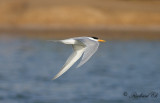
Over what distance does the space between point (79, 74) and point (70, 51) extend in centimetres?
706

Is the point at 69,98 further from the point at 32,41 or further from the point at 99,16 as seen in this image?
the point at 99,16

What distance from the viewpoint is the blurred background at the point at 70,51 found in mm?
16844

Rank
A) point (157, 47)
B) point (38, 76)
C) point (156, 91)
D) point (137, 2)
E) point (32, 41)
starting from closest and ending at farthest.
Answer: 1. point (156, 91)
2. point (38, 76)
3. point (157, 47)
4. point (32, 41)
5. point (137, 2)

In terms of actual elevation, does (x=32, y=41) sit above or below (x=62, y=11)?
below

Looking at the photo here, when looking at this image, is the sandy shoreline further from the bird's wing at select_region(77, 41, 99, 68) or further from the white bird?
the bird's wing at select_region(77, 41, 99, 68)

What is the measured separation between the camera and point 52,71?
20.7 m

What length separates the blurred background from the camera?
16844mm

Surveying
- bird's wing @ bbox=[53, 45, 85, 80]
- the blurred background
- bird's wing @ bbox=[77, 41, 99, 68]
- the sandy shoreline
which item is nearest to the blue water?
the blurred background

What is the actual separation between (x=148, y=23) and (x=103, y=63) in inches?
444

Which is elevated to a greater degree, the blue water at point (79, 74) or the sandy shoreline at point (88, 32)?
the sandy shoreline at point (88, 32)

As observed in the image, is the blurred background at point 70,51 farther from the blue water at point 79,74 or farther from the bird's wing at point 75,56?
the bird's wing at point 75,56

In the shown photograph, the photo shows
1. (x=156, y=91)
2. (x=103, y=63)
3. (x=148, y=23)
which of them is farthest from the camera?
(x=148, y=23)

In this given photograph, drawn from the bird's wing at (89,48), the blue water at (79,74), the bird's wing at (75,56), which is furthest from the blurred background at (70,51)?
the bird's wing at (89,48)

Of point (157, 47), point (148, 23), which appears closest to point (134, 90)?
point (157, 47)
